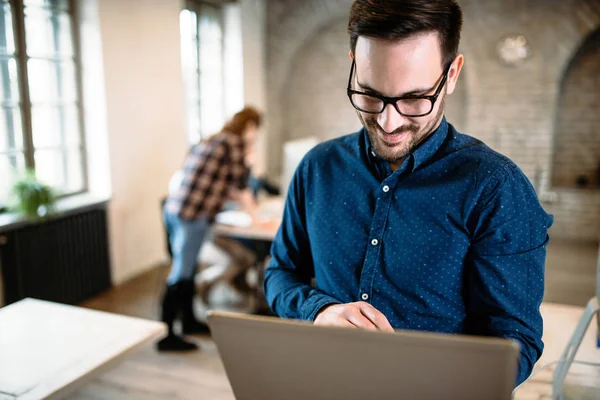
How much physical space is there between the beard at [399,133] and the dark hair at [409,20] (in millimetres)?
116

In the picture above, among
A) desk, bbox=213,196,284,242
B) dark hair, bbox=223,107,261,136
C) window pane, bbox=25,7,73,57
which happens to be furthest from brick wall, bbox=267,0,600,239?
window pane, bbox=25,7,73,57

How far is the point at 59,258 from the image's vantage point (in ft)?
12.4

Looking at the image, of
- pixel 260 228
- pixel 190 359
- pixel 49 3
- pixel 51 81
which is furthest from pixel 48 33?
pixel 190 359

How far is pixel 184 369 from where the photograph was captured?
10.2 ft

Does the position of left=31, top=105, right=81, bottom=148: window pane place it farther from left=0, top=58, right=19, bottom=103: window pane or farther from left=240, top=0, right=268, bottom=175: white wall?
left=240, top=0, right=268, bottom=175: white wall

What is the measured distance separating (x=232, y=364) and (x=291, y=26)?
6288mm

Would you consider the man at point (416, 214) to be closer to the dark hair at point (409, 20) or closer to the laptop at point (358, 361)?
the dark hair at point (409, 20)

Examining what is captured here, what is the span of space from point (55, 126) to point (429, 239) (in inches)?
147

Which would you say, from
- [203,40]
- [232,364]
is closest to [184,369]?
[232,364]

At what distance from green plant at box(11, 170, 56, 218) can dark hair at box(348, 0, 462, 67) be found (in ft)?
10.2

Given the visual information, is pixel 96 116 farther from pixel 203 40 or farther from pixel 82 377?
pixel 82 377

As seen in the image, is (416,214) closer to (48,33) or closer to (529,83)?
(48,33)

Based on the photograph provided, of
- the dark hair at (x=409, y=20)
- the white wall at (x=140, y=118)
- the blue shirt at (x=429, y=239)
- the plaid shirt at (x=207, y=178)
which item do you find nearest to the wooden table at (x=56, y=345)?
the blue shirt at (x=429, y=239)

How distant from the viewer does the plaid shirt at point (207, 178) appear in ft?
10.5
